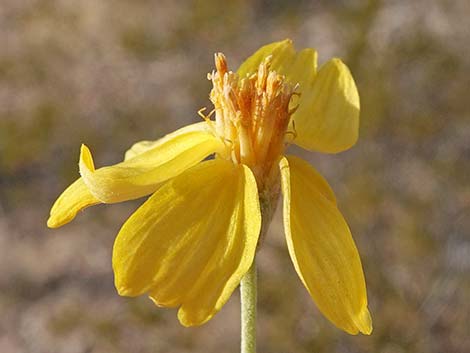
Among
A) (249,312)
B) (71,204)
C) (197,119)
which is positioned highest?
(71,204)

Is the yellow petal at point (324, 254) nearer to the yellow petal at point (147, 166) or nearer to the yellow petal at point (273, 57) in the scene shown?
the yellow petal at point (147, 166)

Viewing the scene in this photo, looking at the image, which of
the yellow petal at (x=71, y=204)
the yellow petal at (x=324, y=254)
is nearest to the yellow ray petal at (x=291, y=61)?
the yellow petal at (x=324, y=254)

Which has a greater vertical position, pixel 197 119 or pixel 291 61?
pixel 291 61

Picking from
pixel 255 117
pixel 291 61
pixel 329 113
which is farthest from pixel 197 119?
pixel 255 117

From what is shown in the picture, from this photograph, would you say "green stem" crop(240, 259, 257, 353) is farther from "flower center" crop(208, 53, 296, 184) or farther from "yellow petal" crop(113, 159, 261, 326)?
"flower center" crop(208, 53, 296, 184)

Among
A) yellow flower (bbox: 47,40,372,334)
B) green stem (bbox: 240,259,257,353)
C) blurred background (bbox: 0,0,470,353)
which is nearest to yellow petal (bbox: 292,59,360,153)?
yellow flower (bbox: 47,40,372,334)

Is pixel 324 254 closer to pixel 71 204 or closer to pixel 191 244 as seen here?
pixel 191 244

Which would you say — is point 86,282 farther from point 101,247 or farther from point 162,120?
point 162,120
